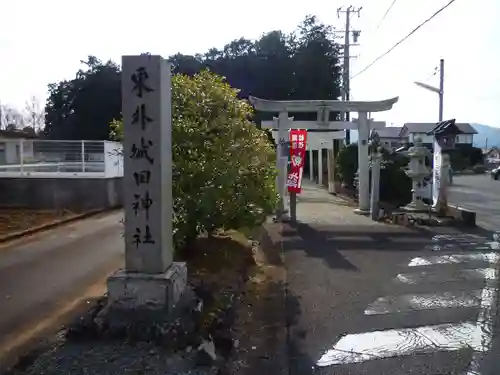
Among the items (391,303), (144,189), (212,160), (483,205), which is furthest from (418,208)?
(144,189)

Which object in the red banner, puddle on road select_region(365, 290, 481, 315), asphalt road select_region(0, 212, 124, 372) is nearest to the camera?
asphalt road select_region(0, 212, 124, 372)

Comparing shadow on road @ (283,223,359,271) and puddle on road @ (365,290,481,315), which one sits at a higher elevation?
shadow on road @ (283,223,359,271)

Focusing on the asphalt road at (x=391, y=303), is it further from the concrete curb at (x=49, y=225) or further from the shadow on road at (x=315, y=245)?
the concrete curb at (x=49, y=225)

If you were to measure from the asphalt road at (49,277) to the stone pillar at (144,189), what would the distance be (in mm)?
1319

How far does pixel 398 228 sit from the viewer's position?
1250cm

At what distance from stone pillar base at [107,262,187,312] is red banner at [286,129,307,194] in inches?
331

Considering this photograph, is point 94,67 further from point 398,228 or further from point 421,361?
point 421,361

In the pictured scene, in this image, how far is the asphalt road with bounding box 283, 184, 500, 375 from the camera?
4773 mm

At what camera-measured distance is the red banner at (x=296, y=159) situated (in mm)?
13406

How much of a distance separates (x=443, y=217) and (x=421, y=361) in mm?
9592

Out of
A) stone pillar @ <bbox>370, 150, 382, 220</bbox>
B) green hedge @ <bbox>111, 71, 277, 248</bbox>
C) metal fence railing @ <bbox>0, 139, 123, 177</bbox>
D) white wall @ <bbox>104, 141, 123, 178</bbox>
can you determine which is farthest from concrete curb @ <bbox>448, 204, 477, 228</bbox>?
metal fence railing @ <bbox>0, 139, 123, 177</bbox>

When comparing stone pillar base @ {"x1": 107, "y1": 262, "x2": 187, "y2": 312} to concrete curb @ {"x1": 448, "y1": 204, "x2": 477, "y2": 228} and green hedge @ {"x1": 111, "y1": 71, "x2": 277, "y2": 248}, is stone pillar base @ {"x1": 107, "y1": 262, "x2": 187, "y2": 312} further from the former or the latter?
concrete curb @ {"x1": 448, "y1": 204, "x2": 477, "y2": 228}

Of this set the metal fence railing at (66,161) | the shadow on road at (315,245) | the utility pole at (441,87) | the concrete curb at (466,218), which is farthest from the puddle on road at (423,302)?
the utility pole at (441,87)

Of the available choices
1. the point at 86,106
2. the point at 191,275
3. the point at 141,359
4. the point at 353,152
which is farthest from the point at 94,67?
the point at 141,359
